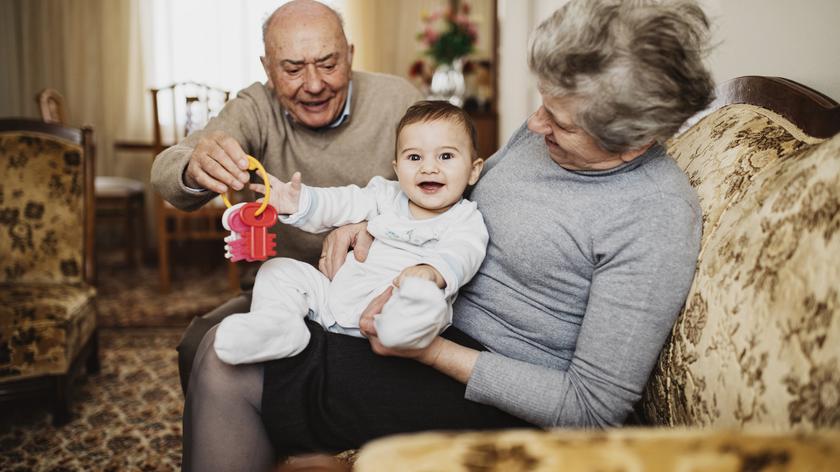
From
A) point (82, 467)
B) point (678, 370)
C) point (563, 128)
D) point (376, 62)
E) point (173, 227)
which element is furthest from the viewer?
point (376, 62)

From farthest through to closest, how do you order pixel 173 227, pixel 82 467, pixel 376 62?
pixel 376 62 < pixel 173 227 < pixel 82 467

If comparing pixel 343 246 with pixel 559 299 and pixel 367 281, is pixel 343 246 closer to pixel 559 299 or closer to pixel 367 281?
pixel 367 281

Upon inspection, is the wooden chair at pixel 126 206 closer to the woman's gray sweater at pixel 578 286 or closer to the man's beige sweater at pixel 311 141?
the man's beige sweater at pixel 311 141

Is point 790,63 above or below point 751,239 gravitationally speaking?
above

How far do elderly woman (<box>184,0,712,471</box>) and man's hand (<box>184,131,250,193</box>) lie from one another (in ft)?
1.19

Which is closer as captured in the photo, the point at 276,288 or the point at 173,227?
the point at 276,288

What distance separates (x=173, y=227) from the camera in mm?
4957

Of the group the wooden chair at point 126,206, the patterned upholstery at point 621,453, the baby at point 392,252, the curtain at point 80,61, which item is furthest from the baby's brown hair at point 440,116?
the curtain at point 80,61

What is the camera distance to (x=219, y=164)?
1298 millimetres

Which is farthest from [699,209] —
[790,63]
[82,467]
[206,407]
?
[82,467]

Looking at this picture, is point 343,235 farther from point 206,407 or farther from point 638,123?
point 638,123

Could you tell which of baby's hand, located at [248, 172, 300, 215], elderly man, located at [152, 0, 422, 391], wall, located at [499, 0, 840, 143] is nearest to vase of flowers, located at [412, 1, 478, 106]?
elderly man, located at [152, 0, 422, 391]

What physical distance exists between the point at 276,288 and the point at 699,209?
31.5 inches

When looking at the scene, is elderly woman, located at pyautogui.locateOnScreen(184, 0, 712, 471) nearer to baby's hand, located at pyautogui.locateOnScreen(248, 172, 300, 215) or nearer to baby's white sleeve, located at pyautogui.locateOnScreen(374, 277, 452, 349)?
baby's white sleeve, located at pyautogui.locateOnScreen(374, 277, 452, 349)
